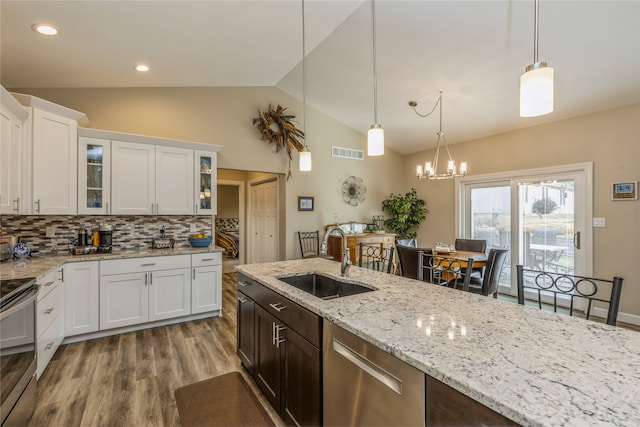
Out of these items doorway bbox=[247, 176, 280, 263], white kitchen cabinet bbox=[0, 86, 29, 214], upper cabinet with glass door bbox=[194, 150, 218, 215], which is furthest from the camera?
doorway bbox=[247, 176, 280, 263]

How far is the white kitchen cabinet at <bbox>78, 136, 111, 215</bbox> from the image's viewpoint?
130 inches

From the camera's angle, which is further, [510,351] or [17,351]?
[17,351]

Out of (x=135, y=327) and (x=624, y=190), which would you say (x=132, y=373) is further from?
(x=624, y=190)

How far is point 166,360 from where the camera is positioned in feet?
9.07

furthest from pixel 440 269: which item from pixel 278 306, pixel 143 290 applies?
pixel 143 290

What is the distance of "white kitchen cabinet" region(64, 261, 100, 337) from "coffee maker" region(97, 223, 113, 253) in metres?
0.45

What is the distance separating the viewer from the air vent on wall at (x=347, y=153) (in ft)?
19.2

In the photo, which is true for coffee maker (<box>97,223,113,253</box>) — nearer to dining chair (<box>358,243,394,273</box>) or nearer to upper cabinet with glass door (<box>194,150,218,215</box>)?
upper cabinet with glass door (<box>194,150,218,215</box>)

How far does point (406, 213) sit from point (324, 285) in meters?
4.31

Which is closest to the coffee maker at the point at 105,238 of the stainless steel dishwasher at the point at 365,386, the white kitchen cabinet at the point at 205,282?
the white kitchen cabinet at the point at 205,282

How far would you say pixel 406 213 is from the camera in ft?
20.2

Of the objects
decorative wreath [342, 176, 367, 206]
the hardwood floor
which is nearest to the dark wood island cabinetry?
the hardwood floor

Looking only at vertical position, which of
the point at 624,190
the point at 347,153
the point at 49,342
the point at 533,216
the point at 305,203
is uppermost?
the point at 347,153

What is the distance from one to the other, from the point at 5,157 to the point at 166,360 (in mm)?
2225
